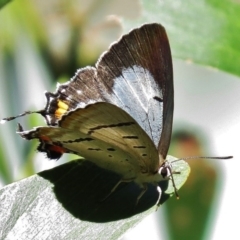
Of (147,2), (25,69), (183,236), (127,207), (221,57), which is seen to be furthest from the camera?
(25,69)

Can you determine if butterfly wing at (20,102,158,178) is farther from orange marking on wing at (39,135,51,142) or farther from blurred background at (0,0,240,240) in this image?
blurred background at (0,0,240,240)

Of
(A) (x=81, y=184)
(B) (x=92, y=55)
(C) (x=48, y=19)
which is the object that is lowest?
(A) (x=81, y=184)

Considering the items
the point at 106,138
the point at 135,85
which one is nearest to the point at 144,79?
the point at 135,85

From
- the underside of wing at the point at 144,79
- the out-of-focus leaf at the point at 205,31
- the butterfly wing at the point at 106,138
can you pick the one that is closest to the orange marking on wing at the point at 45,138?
the butterfly wing at the point at 106,138

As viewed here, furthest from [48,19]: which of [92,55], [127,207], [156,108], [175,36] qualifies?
[127,207]

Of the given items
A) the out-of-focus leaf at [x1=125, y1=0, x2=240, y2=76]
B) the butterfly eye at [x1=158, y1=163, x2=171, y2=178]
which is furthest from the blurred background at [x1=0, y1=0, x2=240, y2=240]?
the butterfly eye at [x1=158, y1=163, x2=171, y2=178]

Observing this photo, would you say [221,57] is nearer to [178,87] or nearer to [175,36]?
[175,36]

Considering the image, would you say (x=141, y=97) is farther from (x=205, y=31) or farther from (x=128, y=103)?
(x=205, y=31)
